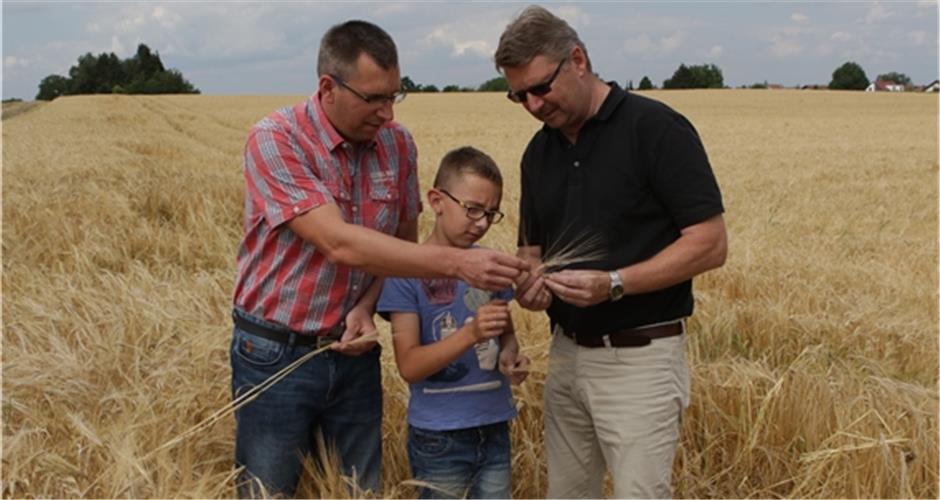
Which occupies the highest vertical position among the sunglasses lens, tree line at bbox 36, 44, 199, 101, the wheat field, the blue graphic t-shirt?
tree line at bbox 36, 44, 199, 101

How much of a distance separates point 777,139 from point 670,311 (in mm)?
27415

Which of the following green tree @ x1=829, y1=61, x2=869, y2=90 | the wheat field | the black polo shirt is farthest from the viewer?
green tree @ x1=829, y1=61, x2=869, y2=90

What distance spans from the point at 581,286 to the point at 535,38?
72cm

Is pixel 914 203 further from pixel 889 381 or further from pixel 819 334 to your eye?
pixel 889 381

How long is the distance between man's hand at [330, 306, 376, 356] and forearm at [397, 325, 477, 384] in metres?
Answer: 0.13

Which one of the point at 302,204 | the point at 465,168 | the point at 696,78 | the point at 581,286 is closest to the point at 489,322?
the point at 581,286

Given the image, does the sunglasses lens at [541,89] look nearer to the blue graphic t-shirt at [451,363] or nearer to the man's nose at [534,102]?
the man's nose at [534,102]

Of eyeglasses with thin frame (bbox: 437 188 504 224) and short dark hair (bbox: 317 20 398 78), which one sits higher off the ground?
short dark hair (bbox: 317 20 398 78)

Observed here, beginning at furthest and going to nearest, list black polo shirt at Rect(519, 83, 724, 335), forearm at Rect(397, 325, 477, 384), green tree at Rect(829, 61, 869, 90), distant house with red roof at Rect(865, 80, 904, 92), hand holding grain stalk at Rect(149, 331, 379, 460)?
green tree at Rect(829, 61, 869, 90), distant house with red roof at Rect(865, 80, 904, 92), hand holding grain stalk at Rect(149, 331, 379, 460), forearm at Rect(397, 325, 477, 384), black polo shirt at Rect(519, 83, 724, 335)

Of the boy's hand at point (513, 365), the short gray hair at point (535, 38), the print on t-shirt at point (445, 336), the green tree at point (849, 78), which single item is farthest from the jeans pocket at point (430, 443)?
the green tree at point (849, 78)

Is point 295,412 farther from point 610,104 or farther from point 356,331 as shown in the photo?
point 610,104

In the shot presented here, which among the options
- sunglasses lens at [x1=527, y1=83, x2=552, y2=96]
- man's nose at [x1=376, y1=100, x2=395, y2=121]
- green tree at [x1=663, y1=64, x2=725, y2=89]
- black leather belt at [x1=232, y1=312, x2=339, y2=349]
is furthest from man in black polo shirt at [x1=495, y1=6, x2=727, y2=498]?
green tree at [x1=663, y1=64, x2=725, y2=89]

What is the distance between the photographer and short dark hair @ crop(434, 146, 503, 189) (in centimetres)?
278

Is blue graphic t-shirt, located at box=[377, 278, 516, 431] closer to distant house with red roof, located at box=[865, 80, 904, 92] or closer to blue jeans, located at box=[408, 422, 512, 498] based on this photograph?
blue jeans, located at box=[408, 422, 512, 498]
